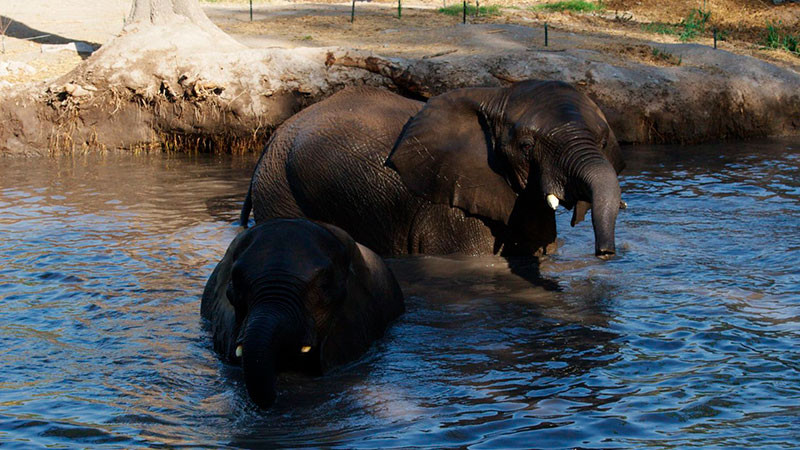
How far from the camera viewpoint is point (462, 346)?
723 centimetres

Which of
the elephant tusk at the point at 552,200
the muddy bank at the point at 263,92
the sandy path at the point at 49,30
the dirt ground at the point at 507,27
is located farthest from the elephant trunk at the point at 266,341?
the sandy path at the point at 49,30

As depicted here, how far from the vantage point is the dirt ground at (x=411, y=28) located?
741 inches

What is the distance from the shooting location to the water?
569 cm

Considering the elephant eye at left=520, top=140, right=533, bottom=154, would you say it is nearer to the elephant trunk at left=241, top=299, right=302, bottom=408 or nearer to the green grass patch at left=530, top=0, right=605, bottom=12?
the elephant trunk at left=241, top=299, right=302, bottom=408

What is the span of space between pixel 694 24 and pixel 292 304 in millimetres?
19956

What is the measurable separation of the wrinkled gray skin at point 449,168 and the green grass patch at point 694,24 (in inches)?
549

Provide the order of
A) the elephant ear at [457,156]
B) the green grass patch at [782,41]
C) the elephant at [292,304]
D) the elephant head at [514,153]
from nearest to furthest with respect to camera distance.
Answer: the elephant at [292,304] < the elephant head at [514,153] < the elephant ear at [457,156] < the green grass patch at [782,41]

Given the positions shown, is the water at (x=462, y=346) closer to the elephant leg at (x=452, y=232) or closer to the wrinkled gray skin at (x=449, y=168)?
the elephant leg at (x=452, y=232)

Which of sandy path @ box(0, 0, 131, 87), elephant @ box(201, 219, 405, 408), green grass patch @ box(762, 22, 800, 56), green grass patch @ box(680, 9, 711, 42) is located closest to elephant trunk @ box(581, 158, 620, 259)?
elephant @ box(201, 219, 405, 408)

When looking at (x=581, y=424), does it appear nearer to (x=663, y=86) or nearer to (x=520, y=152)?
(x=520, y=152)

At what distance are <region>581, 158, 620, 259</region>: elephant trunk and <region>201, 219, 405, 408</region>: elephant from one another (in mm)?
1616

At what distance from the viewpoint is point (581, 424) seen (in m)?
5.65

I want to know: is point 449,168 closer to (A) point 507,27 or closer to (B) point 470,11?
(A) point 507,27

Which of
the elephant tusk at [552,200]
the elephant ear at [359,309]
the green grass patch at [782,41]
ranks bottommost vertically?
the elephant ear at [359,309]
